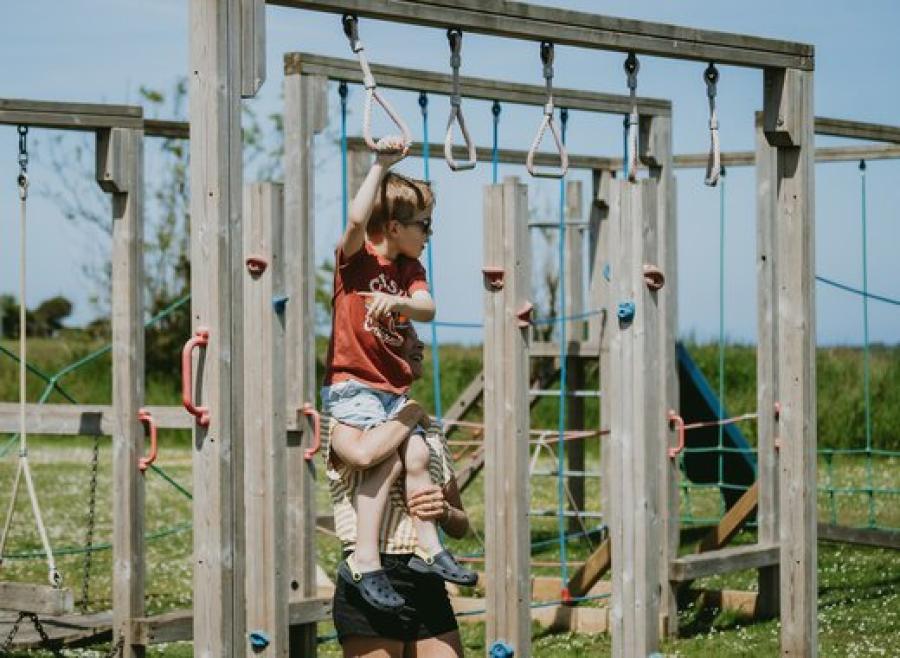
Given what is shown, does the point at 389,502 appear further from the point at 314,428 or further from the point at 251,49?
the point at 314,428

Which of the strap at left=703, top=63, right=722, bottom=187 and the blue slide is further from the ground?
the strap at left=703, top=63, right=722, bottom=187

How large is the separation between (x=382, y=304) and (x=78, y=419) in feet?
11.8

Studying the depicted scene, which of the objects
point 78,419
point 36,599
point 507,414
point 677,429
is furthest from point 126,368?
point 677,429

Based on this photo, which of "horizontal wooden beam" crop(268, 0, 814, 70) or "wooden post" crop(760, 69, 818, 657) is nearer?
"horizontal wooden beam" crop(268, 0, 814, 70)

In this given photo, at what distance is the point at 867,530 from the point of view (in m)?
10.6

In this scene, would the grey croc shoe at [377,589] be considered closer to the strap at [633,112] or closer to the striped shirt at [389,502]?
the striped shirt at [389,502]

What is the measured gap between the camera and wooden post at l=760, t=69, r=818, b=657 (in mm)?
6980

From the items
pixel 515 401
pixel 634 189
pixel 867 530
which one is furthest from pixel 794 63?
pixel 867 530

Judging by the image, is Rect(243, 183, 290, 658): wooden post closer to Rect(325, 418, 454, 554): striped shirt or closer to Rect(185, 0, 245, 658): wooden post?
Rect(325, 418, 454, 554): striped shirt

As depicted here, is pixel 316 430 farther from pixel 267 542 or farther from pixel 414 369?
pixel 414 369

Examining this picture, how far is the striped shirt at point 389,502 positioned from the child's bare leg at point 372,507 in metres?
0.04

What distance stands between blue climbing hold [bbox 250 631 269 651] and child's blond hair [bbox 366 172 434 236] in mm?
2696

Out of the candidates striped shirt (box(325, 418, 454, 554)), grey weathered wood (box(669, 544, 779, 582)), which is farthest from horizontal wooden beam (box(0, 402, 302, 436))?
striped shirt (box(325, 418, 454, 554))

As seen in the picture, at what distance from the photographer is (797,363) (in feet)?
23.1
